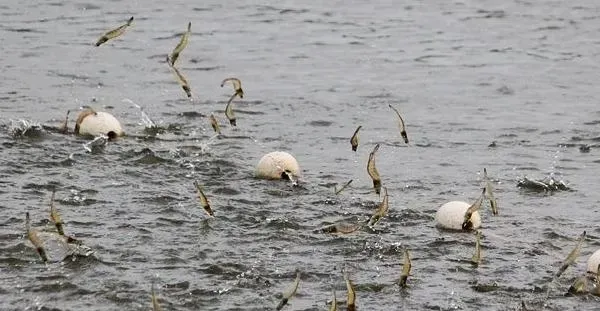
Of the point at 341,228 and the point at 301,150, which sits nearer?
the point at 341,228

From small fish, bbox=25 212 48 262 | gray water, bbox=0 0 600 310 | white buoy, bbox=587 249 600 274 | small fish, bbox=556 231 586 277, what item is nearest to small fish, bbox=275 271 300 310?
gray water, bbox=0 0 600 310

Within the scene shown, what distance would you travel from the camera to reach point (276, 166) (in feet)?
33.3

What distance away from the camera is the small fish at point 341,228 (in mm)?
8719

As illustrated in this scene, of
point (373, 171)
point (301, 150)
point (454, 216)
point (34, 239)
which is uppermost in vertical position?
point (373, 171)

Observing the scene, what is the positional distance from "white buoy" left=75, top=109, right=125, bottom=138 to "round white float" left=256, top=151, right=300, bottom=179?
5.48 feet

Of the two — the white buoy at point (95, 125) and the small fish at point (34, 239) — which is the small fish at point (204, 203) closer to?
the small fish at point (34, 239)

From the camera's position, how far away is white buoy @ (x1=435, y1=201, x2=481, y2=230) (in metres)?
9.00

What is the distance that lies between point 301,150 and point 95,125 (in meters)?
1.95

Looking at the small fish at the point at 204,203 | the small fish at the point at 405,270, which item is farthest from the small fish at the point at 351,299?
the small fish at the point at 204,203

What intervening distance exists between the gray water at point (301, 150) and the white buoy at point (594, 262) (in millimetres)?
183

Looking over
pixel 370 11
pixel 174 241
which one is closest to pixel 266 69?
pixel 370 11

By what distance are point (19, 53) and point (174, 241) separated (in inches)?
300

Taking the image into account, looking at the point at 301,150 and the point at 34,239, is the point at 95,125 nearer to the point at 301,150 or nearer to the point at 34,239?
the point at 301,150

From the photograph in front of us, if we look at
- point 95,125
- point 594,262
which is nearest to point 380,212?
point 594,262
